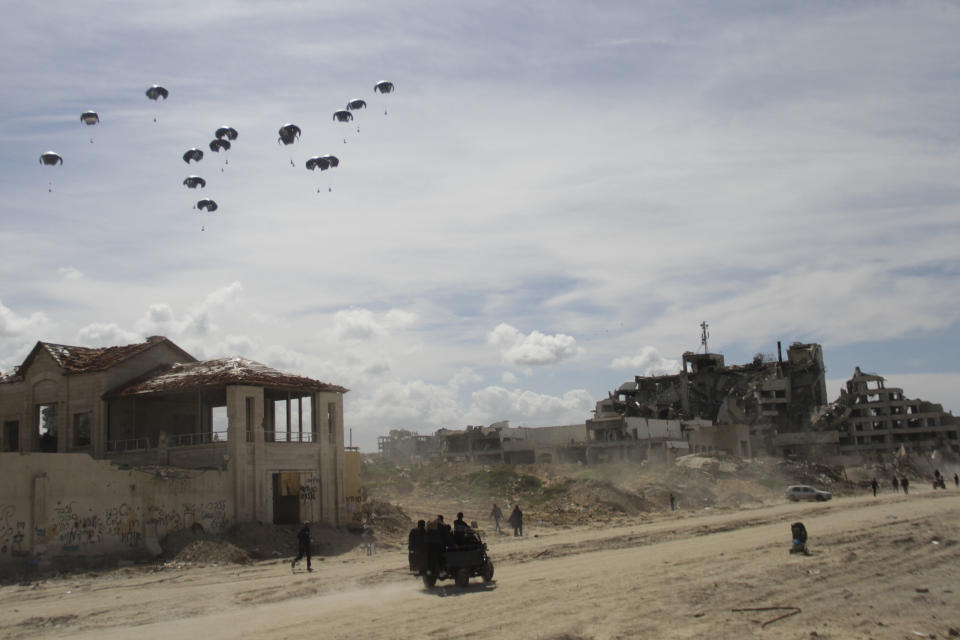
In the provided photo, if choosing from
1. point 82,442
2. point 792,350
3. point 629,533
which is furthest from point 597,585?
point 792,350

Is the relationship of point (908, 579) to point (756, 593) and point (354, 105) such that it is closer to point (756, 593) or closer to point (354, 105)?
point (756, 593)

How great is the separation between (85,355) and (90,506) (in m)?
13.8

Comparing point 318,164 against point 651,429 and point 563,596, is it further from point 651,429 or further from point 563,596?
point 651,429

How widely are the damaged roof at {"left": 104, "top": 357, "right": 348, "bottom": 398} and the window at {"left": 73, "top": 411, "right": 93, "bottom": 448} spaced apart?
1.93m

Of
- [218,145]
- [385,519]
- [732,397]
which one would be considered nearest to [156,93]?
[218,145]

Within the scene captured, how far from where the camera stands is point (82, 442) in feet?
124

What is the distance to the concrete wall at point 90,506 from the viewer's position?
26094 mm

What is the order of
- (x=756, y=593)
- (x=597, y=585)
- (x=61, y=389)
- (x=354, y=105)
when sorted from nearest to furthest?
(x=756, y=593)
(x=597, y=585)
(x=354, y=105)
(x=61, y=389)

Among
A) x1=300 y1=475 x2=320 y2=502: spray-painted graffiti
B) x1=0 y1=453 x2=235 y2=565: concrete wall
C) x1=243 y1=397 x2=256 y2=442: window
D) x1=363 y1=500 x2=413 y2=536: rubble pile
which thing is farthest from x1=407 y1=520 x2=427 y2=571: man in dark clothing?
x1=363 y1=500 x2=413 y2=536: rubble pile

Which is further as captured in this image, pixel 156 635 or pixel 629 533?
pixel 629 533

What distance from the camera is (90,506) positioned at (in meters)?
28.0

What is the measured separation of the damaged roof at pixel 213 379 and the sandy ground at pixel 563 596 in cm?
798

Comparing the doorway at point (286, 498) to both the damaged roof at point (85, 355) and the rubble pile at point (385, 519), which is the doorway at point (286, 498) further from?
the damaged roof at point (85, 355)

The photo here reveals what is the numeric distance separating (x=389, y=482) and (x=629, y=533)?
29.5m
